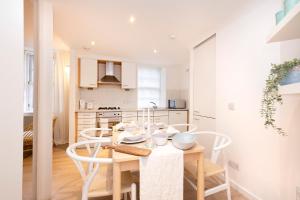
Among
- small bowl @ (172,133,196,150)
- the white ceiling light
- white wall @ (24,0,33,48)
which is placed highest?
white wall @ (24,0,33,48)

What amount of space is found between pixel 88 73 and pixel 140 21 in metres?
2.20

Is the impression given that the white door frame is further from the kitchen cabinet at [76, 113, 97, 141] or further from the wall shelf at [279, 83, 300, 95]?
the wall shelf at [279, 83, 300, 95]

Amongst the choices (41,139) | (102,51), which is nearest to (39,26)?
(41,139)

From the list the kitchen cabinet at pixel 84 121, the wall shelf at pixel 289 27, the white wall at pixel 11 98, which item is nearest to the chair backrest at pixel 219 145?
the wall shelf at pixel 289 27

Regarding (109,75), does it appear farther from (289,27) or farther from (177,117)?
(289,27)

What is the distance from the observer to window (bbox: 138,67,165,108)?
4762 mm

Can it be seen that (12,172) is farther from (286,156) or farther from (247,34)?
(247,34)

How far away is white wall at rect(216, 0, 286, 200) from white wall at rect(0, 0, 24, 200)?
211 centimetres

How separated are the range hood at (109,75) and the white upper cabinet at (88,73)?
0.29 m

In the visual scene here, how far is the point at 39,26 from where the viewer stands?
1734 mm

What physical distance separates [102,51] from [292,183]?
12.8ft

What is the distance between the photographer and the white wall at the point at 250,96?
62.4 inches

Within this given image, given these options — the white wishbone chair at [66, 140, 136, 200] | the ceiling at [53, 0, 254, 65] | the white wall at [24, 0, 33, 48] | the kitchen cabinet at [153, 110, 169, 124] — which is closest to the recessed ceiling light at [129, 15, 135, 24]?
the ceiling at [53, 0, 254, 65]

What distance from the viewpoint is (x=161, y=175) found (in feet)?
3.84
